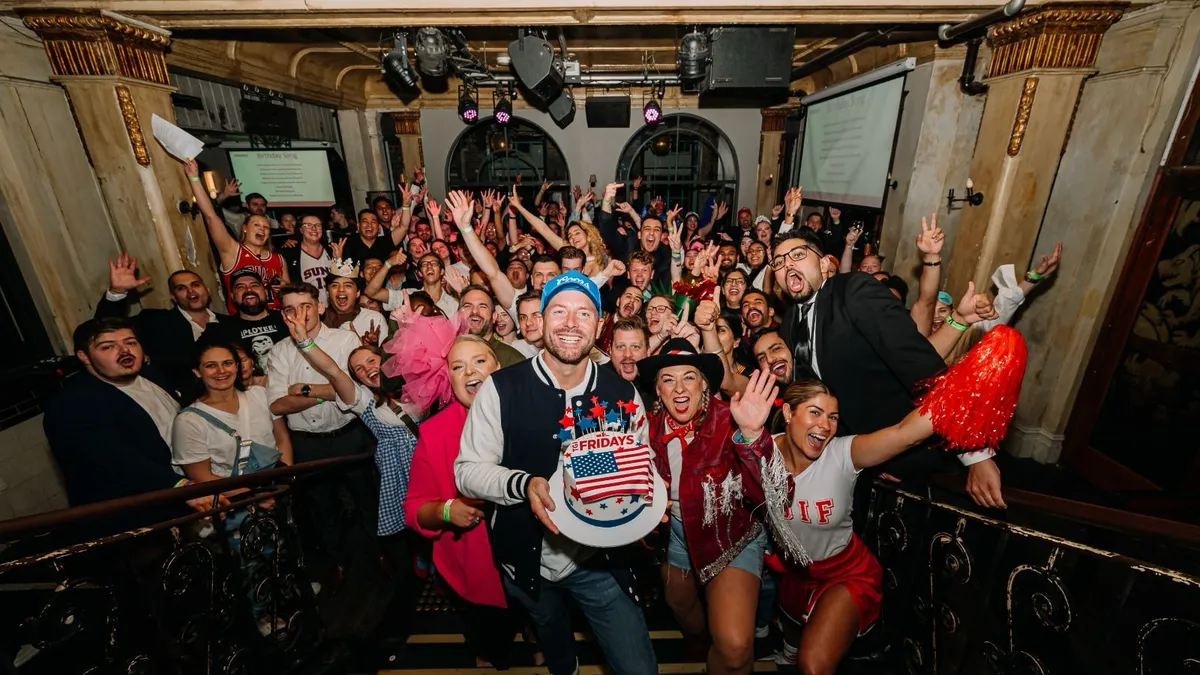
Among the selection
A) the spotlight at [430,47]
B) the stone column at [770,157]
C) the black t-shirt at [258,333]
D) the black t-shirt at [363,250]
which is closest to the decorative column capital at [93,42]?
the black t-shirt at [363,250]

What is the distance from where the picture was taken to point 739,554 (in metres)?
2.47

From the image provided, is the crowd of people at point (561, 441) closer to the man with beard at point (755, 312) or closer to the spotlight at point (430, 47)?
the man with beard at point (755, 312)

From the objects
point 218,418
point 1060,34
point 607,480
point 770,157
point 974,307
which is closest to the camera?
point 607,480

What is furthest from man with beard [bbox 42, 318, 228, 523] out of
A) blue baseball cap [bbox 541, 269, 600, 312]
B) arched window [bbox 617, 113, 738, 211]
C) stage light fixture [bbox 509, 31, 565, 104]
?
arched window [bbox 617, 113, 738, 211]

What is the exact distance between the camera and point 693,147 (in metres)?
11.4

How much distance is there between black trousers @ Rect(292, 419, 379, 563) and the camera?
3289 mm

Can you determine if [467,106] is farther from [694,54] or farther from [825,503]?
[825,503]

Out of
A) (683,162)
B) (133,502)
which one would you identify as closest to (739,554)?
(133,502)

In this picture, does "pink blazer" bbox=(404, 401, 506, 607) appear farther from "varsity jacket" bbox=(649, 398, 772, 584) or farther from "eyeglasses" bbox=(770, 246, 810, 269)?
"eyeglasses" bbox=(770, 246, 810, 269)

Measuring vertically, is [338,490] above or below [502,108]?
Result: below

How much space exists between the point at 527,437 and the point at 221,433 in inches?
78.4

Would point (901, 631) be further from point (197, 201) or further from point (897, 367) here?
point (197, 201)

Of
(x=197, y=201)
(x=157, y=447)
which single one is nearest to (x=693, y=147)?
(x=197, y=201)

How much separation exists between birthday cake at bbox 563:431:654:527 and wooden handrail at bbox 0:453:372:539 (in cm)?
163
